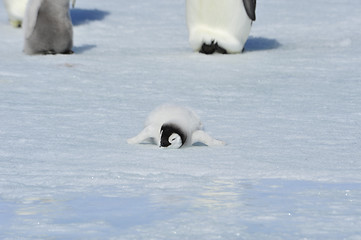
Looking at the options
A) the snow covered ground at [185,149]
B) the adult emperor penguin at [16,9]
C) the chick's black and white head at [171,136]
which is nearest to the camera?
the snow covered ground at [185,149]

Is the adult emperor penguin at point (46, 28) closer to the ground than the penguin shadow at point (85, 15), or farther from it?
farther from it

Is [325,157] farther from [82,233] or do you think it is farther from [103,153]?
[82,233]

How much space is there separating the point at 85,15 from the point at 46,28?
290 centimetres

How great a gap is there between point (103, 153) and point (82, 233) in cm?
142

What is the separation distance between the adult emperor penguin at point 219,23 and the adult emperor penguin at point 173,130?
145 inches

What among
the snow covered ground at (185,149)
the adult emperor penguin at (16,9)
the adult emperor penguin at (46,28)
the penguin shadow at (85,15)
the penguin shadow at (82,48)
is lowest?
the penguin shadow at (85,15)

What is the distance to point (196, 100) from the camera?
6.20 metres

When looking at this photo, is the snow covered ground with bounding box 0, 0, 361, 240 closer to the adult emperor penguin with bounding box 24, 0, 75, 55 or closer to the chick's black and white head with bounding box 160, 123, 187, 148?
the chick's black and white head with bounding box 160, 123, 187, 148

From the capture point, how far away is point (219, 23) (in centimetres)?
834

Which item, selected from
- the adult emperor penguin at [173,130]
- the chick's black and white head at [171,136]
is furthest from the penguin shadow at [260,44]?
the chick's black and white head at [171,136]

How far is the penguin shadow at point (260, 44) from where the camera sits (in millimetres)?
8898

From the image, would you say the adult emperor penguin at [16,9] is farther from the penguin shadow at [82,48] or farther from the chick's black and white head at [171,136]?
the chick's black and white head at [171,136]

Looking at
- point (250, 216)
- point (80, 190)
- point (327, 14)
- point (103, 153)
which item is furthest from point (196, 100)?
point (327, 14)

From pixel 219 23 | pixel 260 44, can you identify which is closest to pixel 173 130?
pixel 219 23
